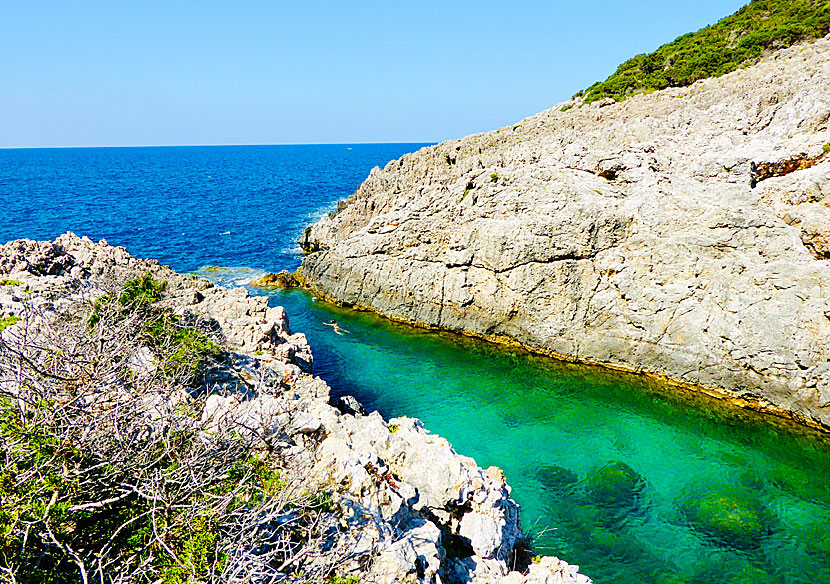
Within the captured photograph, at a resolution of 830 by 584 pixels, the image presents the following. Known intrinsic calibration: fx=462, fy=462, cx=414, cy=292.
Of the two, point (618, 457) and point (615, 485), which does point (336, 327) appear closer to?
point (618, 457)

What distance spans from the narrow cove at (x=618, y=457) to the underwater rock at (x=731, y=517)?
0.16ft

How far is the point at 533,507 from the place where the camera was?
60.5 ft

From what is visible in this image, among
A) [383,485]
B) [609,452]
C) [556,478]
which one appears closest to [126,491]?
[383,485]

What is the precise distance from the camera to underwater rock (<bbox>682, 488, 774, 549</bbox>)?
17.0 m

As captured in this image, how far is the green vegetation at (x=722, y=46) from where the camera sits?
4503cm


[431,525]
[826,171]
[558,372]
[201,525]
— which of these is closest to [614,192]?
[826,171]

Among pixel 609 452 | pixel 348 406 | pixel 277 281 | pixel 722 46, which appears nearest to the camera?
pixel 609 452

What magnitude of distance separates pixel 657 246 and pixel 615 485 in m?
14.7

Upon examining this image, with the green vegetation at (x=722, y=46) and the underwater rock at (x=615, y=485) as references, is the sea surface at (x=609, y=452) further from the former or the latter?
the green vegetation at (x=722, y=46)

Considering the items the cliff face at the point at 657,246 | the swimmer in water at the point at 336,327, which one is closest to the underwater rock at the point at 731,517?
the cliff face at the point at 657,246

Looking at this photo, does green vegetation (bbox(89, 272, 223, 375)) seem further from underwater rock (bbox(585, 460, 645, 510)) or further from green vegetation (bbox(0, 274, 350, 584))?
underwater rock (bbox(585, 460, 645, 510))

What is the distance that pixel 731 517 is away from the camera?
703 inches

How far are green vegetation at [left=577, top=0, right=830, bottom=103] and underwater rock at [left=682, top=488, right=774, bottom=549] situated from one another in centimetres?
4177

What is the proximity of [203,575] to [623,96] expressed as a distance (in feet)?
179
